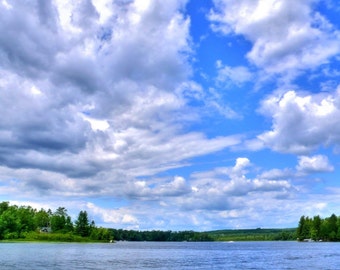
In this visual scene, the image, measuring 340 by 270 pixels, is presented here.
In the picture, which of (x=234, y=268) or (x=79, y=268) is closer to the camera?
(x=79, y=268)

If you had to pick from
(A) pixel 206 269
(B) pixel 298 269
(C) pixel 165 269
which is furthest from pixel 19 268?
(B) pixel 298 269

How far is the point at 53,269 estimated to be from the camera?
217 feet

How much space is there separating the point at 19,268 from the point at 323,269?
1910 inches

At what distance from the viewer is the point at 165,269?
7281cm

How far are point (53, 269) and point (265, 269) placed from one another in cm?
3508

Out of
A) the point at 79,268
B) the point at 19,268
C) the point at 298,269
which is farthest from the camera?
the point at 298,269

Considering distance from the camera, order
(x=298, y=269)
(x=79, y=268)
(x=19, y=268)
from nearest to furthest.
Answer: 1. (x=19, y=268)
2. (x=79, y=268)
3. (x=298, y=269)

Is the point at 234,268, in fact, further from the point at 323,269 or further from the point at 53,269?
the point at 53,269

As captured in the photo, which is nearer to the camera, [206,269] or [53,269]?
[53,269]

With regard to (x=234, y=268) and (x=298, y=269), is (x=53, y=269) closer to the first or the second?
(x=234, y=268)

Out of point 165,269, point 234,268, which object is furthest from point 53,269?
point 234,268

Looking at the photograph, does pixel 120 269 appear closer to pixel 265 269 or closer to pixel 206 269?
pixel 206 269

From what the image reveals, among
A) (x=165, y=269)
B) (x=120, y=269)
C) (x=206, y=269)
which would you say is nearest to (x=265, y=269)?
(x=206, y=269)

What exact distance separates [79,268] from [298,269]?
3613cm
